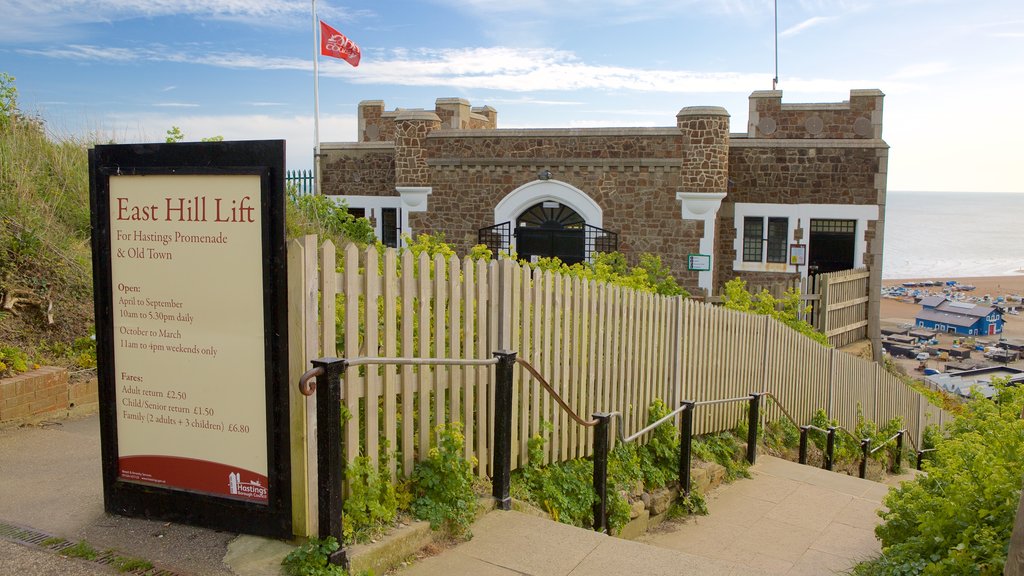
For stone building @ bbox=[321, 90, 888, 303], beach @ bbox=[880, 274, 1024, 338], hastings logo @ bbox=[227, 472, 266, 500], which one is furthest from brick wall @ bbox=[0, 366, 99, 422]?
beach @ bbox=[880, 274, 1024, 338]

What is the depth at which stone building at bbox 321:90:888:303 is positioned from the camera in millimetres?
19766

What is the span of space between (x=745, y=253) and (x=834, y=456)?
922 centimetres

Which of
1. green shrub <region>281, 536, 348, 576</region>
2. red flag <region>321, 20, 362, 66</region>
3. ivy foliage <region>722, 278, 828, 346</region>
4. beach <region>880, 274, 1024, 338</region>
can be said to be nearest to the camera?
green shrub <region>281, 536, 348, 576</region>

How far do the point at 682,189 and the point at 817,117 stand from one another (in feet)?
15.8

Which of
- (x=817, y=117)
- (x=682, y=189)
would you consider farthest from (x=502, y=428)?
(x=817, y=117)

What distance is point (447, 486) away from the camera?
205 inches

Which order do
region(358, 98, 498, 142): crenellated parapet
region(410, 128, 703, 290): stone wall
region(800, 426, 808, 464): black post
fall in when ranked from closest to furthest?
1. region(800, 426, 808, 464): black post
2. region(410, 128, 703, 290): stone wall
3. region(358, 98, 498, 142): crenellated parapet

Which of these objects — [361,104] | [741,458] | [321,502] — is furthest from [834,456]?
[361,104]

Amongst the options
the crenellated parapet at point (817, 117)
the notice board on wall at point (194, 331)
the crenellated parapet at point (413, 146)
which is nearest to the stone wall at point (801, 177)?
the crenellated parapet at point (817, 117)

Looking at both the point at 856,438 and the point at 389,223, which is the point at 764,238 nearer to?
the point at 856,438

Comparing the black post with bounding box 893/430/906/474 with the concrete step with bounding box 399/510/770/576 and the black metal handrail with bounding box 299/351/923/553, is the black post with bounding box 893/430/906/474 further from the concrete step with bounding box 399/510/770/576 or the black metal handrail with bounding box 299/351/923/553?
the concrete step with bounding box 399/510/770/576

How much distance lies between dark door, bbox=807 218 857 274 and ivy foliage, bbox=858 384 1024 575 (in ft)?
48.2

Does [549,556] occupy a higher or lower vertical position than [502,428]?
lower

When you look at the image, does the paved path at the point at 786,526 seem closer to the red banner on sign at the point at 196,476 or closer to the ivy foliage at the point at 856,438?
the ivy foliage at the point at 856,438
